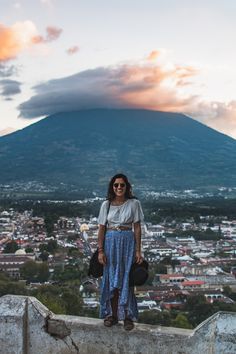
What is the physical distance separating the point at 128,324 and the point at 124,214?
0.64m

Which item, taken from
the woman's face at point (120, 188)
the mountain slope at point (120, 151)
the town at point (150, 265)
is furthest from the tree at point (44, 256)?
the mountain slope at point (120, 151)

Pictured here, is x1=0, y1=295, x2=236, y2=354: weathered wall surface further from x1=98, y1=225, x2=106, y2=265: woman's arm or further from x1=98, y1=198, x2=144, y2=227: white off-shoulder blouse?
x1=98, y1=198, x2=144, y2=227: white off-shoulder blouse

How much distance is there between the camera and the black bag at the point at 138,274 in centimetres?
318

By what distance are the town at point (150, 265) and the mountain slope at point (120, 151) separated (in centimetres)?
4880

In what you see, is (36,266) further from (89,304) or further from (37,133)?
(37,133)

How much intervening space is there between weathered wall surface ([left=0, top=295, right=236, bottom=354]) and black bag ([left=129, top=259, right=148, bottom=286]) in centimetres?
25

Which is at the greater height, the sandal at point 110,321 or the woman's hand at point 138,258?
the woman's hand at point 138,258

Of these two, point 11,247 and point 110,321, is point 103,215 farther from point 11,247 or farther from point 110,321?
point 11,247

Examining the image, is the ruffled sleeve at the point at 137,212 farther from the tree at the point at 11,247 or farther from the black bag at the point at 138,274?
the tree at the point at 11,247

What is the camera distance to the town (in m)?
19.2

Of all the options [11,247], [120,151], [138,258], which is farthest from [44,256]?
[120,151]

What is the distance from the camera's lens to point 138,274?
10.5 feet

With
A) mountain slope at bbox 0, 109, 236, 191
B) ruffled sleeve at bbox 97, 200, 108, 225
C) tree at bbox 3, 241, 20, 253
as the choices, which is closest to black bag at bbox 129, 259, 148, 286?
ruffled sleeve at bbox 97, 200, 108, 225

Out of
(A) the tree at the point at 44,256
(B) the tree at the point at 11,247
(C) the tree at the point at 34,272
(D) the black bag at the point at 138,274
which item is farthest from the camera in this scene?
(B) the tree at the point at 11,247
